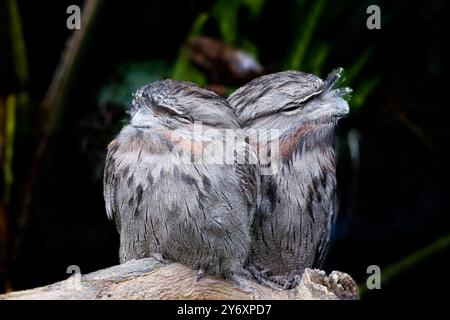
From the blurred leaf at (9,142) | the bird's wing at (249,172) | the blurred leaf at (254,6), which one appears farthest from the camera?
the blurred leaf at (254,6)

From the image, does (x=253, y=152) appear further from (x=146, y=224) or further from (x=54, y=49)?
(x=54, y=49)

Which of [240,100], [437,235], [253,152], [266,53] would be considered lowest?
[437,235]

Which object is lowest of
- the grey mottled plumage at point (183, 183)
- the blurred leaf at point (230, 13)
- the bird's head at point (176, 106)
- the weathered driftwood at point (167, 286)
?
the weathered driftwood at point (167, 286)

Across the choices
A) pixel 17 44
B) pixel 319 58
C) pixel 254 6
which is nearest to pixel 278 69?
pixel 319 58

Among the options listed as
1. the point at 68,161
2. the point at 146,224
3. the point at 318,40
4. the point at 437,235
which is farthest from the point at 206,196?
the point at 437,235

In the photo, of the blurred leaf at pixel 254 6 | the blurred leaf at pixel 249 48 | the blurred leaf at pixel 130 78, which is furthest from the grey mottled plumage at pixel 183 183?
A: the blurred leaf at pixel 254 6

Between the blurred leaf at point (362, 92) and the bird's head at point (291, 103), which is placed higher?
the blurred leaf at point (362, 92)

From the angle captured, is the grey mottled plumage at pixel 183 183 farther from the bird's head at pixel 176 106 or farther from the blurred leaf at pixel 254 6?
the blurred leaf at pixel 254 6
